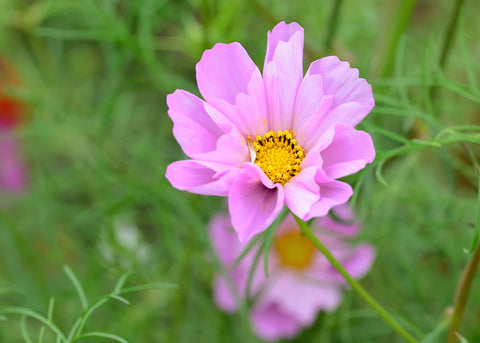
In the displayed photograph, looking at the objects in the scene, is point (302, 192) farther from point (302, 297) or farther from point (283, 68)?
point (302, 297)

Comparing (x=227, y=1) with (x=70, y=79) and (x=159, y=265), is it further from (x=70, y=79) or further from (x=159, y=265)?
(x=70, y=79)

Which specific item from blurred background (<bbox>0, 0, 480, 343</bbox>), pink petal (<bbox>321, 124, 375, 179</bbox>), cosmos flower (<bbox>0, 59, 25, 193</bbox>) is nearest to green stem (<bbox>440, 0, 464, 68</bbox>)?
blurred background (<bbox>0, 0, 480, 343</bbox>)

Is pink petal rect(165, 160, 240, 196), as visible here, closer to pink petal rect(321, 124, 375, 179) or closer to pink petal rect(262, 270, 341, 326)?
pink petal rect(321, 124, 375, 179)

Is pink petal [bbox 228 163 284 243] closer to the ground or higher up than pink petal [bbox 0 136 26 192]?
higher up

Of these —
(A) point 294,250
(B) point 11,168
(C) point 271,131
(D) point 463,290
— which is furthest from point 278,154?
(B) point 11,168

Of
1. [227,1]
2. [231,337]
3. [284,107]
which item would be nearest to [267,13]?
[227,1]

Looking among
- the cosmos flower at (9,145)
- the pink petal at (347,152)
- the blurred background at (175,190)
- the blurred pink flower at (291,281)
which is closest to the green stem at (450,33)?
the blurred background at (175,190)
